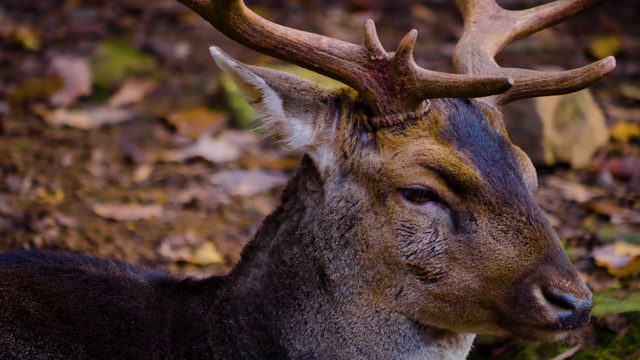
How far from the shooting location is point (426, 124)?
13.1 ft

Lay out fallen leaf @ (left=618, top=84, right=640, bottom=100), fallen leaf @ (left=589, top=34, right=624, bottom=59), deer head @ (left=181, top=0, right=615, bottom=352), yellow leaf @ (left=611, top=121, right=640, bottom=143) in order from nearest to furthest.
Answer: deer head @ (left=181, top=0, right=615, bottom=352), yellow leaf @ (left=611, top=121, right=640, bottom=143), fallen leaf @ (left=618, top=84, right=640, bottom=100), fallen leaf @ (left=589, top=34, right=624, bottom=59)

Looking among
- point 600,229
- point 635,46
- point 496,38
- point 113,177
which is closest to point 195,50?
point 113,177

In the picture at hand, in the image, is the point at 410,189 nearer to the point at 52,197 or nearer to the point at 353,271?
the point at 353,271

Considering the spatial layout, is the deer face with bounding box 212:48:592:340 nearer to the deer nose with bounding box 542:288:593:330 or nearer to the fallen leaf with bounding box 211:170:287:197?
the deer nose with bounding box 542:288:593:330

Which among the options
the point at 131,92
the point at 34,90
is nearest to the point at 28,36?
the point at 34,90

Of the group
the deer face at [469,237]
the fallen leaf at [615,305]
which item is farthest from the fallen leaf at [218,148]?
the deer face at [469,237]

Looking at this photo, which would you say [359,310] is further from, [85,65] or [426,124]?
[85,65]

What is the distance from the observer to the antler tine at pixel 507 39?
423 cm

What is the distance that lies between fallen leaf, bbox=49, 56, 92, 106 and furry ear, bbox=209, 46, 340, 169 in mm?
5455

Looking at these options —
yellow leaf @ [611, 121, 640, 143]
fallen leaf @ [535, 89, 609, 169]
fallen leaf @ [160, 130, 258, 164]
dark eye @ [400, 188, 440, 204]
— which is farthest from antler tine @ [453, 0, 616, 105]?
fallen leaf @ [160, 130, 258, 164]

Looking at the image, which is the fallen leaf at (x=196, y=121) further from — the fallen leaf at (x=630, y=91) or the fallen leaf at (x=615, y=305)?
the fallen leaf at (x=615, y=305)

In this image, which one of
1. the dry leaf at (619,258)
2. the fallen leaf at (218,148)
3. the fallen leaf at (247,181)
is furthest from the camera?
the fallen leaf at (218,148)

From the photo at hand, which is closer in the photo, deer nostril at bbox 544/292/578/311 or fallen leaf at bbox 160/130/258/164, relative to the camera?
deer nostril at bbox 544/292/578/311

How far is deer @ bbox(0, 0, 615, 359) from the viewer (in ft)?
12.4
